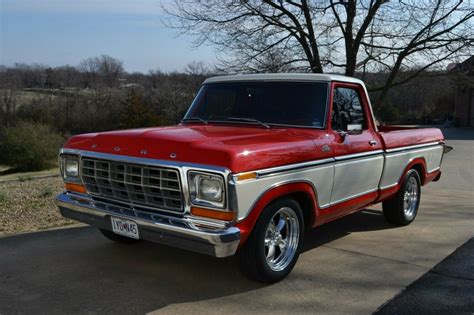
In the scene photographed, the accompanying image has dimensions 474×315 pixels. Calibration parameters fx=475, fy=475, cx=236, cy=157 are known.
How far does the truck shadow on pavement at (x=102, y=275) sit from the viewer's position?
3818mm

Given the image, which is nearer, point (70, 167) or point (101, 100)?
point (70, 167)

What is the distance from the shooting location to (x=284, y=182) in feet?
13.1

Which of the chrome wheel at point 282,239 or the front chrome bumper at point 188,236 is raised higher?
the front chrome bumper at point 188,236

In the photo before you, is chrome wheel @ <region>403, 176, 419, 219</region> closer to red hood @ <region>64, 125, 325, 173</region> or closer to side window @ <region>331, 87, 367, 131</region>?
side window @ <region>331, 87, 367, 131</region>

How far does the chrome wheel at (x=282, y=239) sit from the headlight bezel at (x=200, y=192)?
70 cm

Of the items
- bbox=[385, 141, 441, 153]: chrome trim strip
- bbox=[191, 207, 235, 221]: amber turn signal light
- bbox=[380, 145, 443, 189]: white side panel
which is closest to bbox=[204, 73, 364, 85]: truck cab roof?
bbox=[385, 141, 441, 153]: chrome trim strip

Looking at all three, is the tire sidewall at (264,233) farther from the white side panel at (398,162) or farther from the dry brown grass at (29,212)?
the dry brown grass at (29,212)

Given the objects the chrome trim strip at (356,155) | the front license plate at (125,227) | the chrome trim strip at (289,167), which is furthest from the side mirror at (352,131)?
the front license plate at (125,227)

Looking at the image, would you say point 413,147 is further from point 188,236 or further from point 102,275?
point 102,275

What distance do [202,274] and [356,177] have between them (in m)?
1.94

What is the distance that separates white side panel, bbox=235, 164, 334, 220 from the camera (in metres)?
3.65

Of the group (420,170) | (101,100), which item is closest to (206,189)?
(420,170)

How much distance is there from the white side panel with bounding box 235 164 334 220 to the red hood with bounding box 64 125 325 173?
0.11 meters

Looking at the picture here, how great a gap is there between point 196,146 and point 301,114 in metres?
1.58
